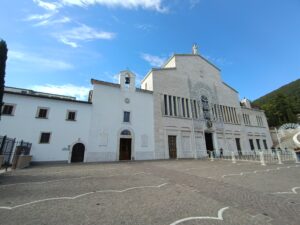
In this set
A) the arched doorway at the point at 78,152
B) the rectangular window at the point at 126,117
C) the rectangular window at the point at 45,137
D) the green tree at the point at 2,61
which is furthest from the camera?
the rectangular window at the point at 126,117

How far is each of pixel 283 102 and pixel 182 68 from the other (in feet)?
148

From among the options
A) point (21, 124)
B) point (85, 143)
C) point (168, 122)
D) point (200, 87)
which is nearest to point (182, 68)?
point (200, 87)

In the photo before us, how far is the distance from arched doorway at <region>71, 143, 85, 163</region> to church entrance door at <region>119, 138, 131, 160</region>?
4478 millimetres

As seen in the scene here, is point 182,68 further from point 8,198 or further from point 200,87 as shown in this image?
point 8,198

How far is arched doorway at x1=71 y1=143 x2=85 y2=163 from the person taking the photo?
53.4 feet

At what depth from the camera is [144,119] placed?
20734 mm

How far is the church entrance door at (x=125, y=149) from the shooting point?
18.7 meters

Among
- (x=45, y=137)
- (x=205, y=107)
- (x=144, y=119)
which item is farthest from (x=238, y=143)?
(x=45, y=137)

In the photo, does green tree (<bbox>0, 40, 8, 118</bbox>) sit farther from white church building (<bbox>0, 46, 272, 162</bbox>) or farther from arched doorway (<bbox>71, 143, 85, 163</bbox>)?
arched doorway (<bbox>71, 143, 85, 163</bbox>)

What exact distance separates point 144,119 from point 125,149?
481 centimetres

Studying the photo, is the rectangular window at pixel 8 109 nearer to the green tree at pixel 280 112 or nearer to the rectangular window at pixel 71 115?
the rectangular window at pixel 71 115

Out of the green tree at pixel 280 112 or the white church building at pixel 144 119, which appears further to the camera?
the green tree at pixel 280 112

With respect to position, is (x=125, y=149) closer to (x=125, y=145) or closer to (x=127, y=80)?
(x=125, y=145)

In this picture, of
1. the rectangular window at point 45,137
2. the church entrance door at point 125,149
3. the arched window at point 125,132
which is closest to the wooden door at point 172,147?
the church entrance door at point 125,149
